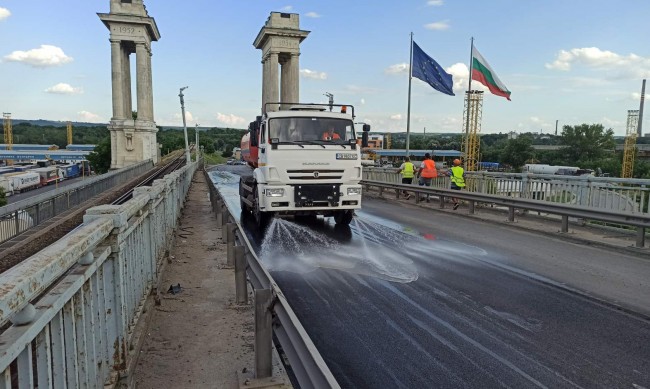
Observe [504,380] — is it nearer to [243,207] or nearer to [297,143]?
[297,143]

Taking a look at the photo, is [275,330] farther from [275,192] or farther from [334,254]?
[275,192]

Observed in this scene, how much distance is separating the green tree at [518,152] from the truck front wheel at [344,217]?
104519 millimetres

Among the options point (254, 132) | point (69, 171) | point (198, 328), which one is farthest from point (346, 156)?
point (69, 171)

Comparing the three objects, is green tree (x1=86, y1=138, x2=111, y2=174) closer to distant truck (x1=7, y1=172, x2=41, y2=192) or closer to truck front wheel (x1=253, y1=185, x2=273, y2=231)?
distant truck (x1=7, y1=172, x2=41, y2=192)

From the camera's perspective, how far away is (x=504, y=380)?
3.98 metres

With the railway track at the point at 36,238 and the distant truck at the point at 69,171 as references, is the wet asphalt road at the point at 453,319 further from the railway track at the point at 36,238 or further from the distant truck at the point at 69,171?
the distant truck at the point at 69,171

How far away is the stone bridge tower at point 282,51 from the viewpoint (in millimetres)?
63594

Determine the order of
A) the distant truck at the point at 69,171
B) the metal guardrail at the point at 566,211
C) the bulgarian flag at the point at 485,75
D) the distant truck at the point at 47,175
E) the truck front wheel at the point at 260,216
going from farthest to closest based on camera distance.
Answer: the distant truck at the point at 69,171 → the distant truck at the point at 47,175 → the bulgarian flag at the point at 485,75 → the truck front wheel at the point at 260,216 → the metal guardrail at the point at 566,211

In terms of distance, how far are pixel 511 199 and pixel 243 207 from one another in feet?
27.2

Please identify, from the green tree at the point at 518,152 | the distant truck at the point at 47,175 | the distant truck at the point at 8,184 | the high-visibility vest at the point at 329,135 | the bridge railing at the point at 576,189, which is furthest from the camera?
the green tree at the point at 518,152

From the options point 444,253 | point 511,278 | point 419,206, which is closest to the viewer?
point 511,278

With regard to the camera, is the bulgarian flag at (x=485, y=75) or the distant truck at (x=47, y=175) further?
the distant truck at (x=47, y=175)

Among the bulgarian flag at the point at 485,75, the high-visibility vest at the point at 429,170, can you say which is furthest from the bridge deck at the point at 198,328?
the bulgarian flag at the point at 485,75

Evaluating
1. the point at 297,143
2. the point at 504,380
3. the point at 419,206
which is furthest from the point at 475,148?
the point at 504,380
